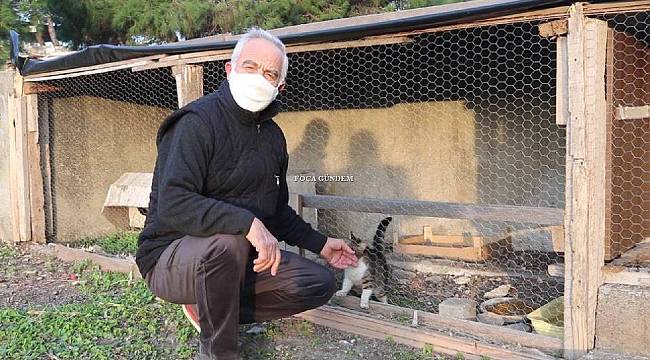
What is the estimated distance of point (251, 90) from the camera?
2.63 metres

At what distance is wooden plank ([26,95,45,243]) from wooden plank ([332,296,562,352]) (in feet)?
11.9

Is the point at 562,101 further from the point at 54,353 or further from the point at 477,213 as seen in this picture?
the point at 54,353

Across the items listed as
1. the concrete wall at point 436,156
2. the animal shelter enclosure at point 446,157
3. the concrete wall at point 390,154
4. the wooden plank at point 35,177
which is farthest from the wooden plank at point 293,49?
the concrete wall at point 390,154

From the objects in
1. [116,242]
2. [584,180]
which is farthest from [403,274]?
[116,242]

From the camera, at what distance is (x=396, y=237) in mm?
6223

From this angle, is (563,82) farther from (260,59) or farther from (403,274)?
(403,274)

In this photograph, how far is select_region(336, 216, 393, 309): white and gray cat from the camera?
425cm

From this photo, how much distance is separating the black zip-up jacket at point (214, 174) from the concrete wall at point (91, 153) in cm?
422

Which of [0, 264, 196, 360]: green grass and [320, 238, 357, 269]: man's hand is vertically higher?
[320, 238, 357, 269]: man's hand

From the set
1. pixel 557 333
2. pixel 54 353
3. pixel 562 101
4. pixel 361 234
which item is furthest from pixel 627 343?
pixel 361 234

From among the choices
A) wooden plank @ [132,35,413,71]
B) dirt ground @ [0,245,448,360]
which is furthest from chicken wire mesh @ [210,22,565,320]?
dirt ground @ [0,245,448,360]

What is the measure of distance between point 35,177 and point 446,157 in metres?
4.14

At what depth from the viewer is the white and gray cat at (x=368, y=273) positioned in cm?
425

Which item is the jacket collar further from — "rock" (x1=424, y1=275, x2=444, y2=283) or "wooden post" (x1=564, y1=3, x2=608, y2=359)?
"rock" (x1=424, y1=275, x2=444, y2=283)
